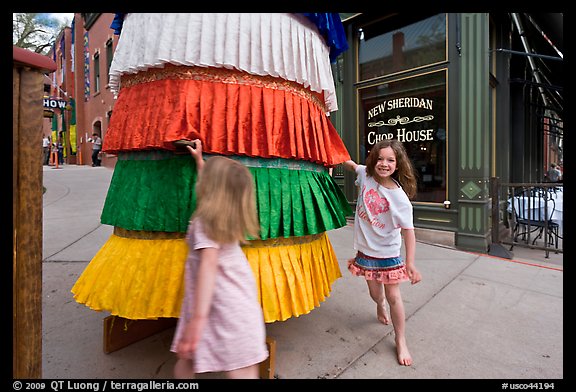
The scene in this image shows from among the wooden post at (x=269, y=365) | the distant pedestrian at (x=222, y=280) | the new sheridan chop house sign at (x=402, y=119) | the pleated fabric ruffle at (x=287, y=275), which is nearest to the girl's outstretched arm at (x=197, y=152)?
the distant pedestrian at (x=222, y=280)

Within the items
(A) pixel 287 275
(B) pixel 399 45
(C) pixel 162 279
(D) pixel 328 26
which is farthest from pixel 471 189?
(C) pixel 162 279

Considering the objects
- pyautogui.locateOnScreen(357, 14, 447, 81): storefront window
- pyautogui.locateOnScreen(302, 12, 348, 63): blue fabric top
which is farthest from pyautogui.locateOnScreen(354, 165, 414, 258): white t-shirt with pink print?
pyautogui.locateOnScreen(357, 14, 447, 81): storefront window

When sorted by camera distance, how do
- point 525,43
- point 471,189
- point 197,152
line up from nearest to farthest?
point 197,152, point 471,189, point 525,43

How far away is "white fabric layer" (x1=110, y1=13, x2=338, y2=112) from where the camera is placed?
1797mm

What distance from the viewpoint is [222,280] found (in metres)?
1.41

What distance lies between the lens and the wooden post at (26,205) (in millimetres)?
1182

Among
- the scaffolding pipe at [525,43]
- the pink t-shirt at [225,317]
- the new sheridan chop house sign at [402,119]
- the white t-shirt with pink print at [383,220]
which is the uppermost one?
the scaffolding pipe at [525,43]

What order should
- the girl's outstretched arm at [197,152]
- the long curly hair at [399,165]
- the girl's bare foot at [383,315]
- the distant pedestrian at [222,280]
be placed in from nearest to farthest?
1. the distant pedestrian at [222,280]
2. the girl's outstretched arm at [197,152]
3. the long curly hair at [399,165]
4. the girl's bare foot at [383,315]

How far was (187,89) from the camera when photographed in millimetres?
1820

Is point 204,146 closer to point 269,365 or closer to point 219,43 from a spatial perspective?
point 219,43

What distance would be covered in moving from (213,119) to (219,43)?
1.44 ft

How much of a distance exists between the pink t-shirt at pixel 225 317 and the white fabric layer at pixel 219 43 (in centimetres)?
103

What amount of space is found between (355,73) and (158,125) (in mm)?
5888

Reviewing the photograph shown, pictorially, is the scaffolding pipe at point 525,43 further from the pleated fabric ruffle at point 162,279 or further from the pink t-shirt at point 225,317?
the pink t-shirt at point 225,317
